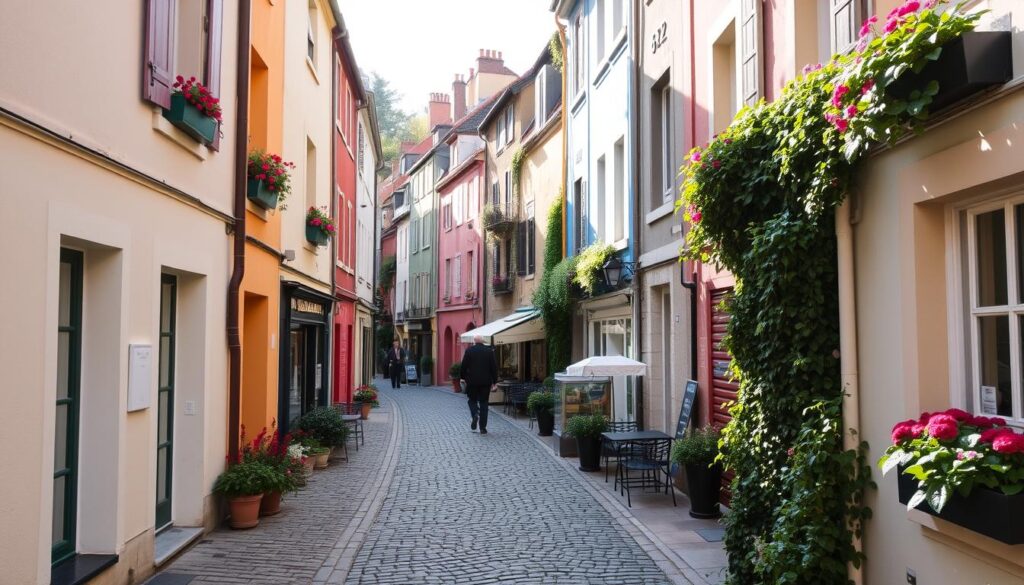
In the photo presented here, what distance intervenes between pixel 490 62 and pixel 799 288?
3519 centimetres

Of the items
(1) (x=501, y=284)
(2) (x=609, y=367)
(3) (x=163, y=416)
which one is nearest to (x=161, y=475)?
(3) (x=163, y=416)

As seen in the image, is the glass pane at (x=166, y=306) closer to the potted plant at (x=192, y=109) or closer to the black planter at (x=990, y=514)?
the potted plant at (x=192, y=109)

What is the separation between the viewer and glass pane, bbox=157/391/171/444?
7223mm

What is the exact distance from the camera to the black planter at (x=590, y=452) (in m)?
11.7

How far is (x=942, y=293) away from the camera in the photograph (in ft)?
14.8

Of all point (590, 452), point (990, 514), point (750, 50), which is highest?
point (750, 50)

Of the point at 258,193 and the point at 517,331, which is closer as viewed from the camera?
the point at 258,193

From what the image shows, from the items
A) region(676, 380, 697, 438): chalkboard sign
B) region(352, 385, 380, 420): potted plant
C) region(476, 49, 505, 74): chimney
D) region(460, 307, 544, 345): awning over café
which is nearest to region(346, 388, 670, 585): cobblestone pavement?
region(676, 380, 697, 438): chalkboard sign

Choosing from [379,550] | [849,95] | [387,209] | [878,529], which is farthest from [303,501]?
[387,209]

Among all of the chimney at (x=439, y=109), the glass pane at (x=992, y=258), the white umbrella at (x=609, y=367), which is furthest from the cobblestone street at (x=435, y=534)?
the chimney at (x=439, y=109)

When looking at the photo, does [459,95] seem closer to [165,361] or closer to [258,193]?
[258,193]

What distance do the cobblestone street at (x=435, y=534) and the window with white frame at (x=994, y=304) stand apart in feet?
9.79

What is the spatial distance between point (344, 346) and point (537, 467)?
850 centimetres

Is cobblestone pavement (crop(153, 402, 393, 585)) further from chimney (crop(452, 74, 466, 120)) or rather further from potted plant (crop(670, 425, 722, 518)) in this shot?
chimney (crop(452, 74, 466, 120))
